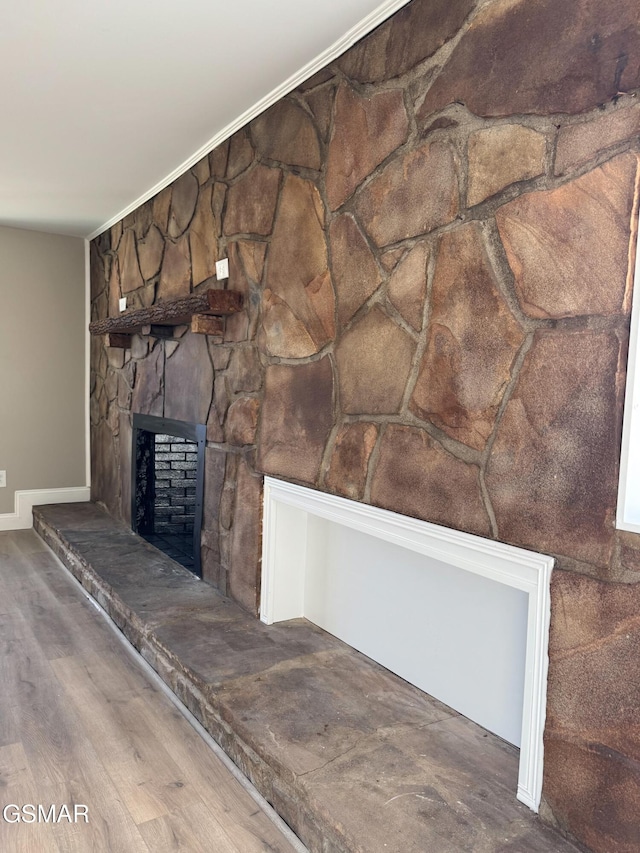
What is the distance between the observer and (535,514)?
1458mm

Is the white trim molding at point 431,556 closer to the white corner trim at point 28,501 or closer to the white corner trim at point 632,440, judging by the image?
the white corner trim at point 632,440

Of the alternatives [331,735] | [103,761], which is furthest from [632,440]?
[103,761]

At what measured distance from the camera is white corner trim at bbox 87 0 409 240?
6.15 feet

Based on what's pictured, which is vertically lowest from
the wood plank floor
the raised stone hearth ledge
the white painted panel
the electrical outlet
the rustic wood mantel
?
the wood plank floor

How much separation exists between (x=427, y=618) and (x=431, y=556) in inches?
16.6

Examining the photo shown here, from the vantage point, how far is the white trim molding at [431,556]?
1.46 m

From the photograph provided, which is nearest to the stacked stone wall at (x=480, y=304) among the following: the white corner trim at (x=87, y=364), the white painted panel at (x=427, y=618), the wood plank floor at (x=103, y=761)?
the white painted panel at (x=427, y=618)

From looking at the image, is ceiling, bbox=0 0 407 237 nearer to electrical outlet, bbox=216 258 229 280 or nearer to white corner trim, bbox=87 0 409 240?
white corner trim, bbox=87 0 409 240

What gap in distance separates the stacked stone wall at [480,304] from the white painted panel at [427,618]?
31cm

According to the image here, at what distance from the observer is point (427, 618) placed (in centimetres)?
208

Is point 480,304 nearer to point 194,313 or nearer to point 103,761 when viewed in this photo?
point 194,313

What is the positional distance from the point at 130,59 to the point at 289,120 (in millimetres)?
592

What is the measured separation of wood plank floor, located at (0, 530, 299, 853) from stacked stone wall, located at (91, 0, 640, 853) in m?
0.67

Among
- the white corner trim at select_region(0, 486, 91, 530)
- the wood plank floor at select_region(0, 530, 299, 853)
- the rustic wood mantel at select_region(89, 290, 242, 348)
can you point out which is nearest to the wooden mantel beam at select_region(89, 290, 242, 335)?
the rustic wood mantel at select_region(89, 290, 242, 348)
